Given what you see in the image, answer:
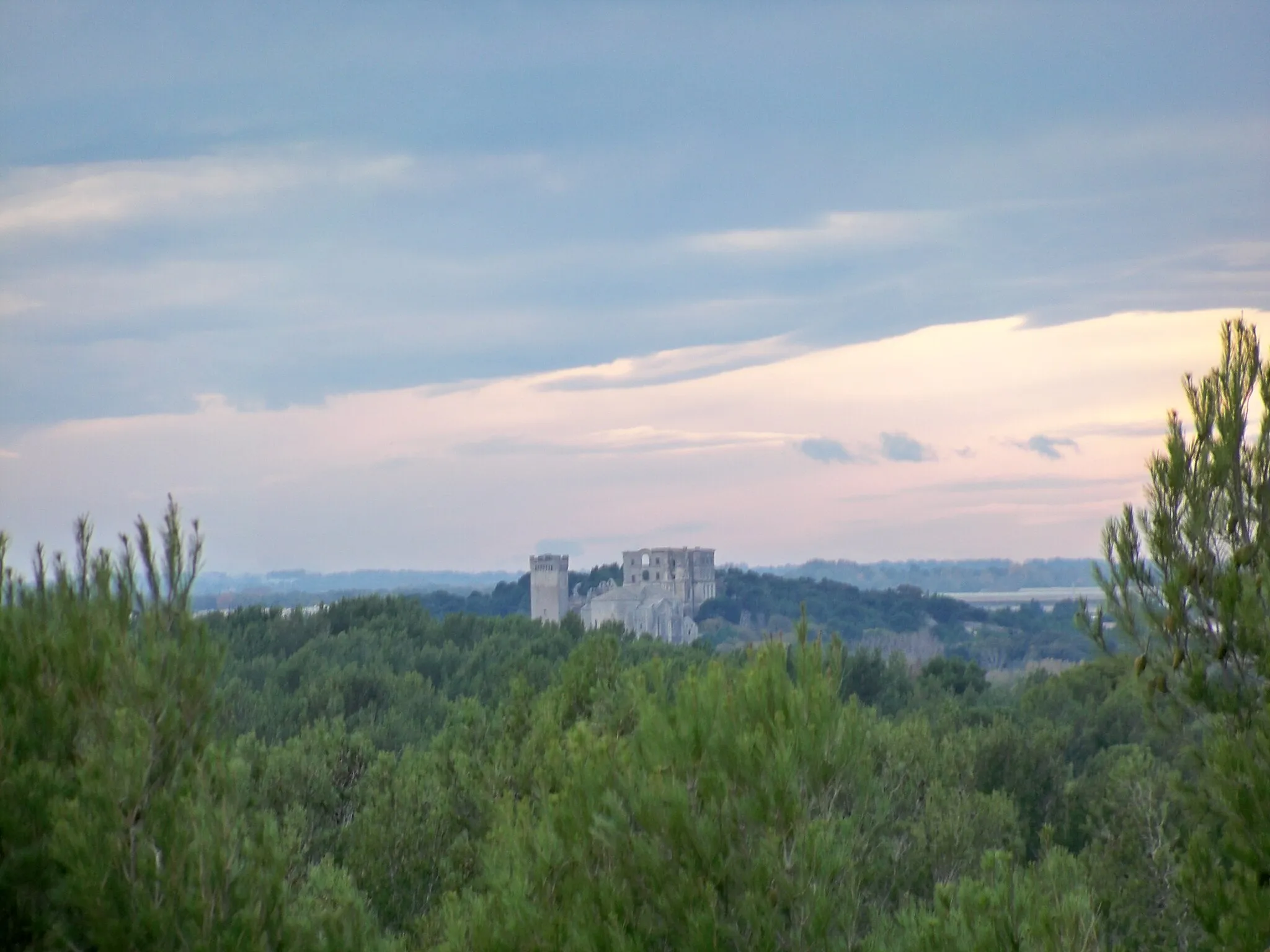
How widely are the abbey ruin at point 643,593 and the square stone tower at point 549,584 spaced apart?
0.05 metres

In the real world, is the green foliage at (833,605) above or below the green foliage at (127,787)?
below

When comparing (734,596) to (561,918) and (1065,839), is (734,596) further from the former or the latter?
(561,918)

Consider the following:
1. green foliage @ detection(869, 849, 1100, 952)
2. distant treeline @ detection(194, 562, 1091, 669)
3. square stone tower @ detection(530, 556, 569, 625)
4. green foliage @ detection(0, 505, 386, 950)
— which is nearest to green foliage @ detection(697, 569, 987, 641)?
distant treeline @ detection(194, 562, 1091, 669)

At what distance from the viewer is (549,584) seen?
11850 centimetres

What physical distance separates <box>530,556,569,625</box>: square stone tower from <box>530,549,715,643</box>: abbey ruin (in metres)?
0.05

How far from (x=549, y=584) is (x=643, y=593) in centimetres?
867

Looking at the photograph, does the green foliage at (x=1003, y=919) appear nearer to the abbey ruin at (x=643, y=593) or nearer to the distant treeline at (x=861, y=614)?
the abbey ruin at (x=643, y=593)

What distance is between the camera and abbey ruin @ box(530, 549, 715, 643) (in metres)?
104

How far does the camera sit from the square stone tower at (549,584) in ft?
387

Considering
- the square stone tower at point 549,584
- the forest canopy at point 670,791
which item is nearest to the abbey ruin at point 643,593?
the square stone tower at point 549,584

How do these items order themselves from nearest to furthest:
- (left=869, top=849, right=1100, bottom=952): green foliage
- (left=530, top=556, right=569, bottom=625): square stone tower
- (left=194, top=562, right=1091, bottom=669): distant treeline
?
(left=869, top=849, right=1100, bottom=952): green foliage < (left=194, top=562, right=1091, bottom=669): distant treeline < (left=530, top=556, right=569, bottom=625): square stone tower

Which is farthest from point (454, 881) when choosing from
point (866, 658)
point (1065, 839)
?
point (866, 658)

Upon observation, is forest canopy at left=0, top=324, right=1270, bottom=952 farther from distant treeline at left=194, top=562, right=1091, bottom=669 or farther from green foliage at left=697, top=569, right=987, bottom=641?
green foliage at left=697, top=569, right=987, bottom=641

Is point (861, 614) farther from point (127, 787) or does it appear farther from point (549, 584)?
point (127, 787)
